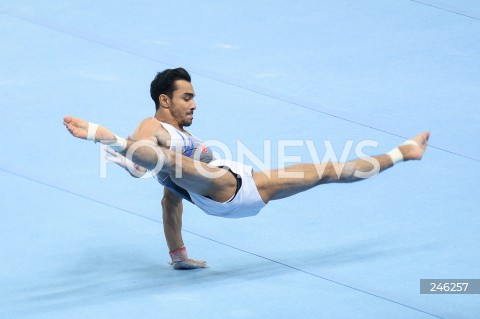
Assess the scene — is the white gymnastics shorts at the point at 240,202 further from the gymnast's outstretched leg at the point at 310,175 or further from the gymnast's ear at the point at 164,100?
the gymnast's ear at the point at 164,100

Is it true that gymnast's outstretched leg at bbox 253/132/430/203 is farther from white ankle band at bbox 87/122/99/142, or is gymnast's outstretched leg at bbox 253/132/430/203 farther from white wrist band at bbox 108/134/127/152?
white ankle band at bbox 87/122/99/142

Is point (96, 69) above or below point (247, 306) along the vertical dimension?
above

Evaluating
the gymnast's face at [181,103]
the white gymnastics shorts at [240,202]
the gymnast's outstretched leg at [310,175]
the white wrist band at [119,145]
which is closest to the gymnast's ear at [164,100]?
the gymnast's face at [181,103]

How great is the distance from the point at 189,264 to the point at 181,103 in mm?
961

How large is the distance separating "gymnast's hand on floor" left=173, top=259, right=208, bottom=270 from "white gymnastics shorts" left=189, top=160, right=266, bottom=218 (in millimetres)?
389

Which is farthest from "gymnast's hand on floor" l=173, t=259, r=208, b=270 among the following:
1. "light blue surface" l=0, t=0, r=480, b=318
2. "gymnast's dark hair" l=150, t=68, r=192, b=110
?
"gymnast's dark hair" l=150, t=68, r=192, b=110

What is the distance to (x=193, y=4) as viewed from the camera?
9711mm

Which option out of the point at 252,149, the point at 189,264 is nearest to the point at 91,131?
the point at 189,264

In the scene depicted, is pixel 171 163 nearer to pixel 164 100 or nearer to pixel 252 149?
pixel 164 100

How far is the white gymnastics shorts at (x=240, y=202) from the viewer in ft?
19.7

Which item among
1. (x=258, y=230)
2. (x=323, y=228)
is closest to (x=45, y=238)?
(x=258, y=230)

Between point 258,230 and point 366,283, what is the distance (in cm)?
88

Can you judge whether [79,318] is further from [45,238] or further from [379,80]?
[379,80]

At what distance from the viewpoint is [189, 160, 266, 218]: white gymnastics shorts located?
601 centimetres
